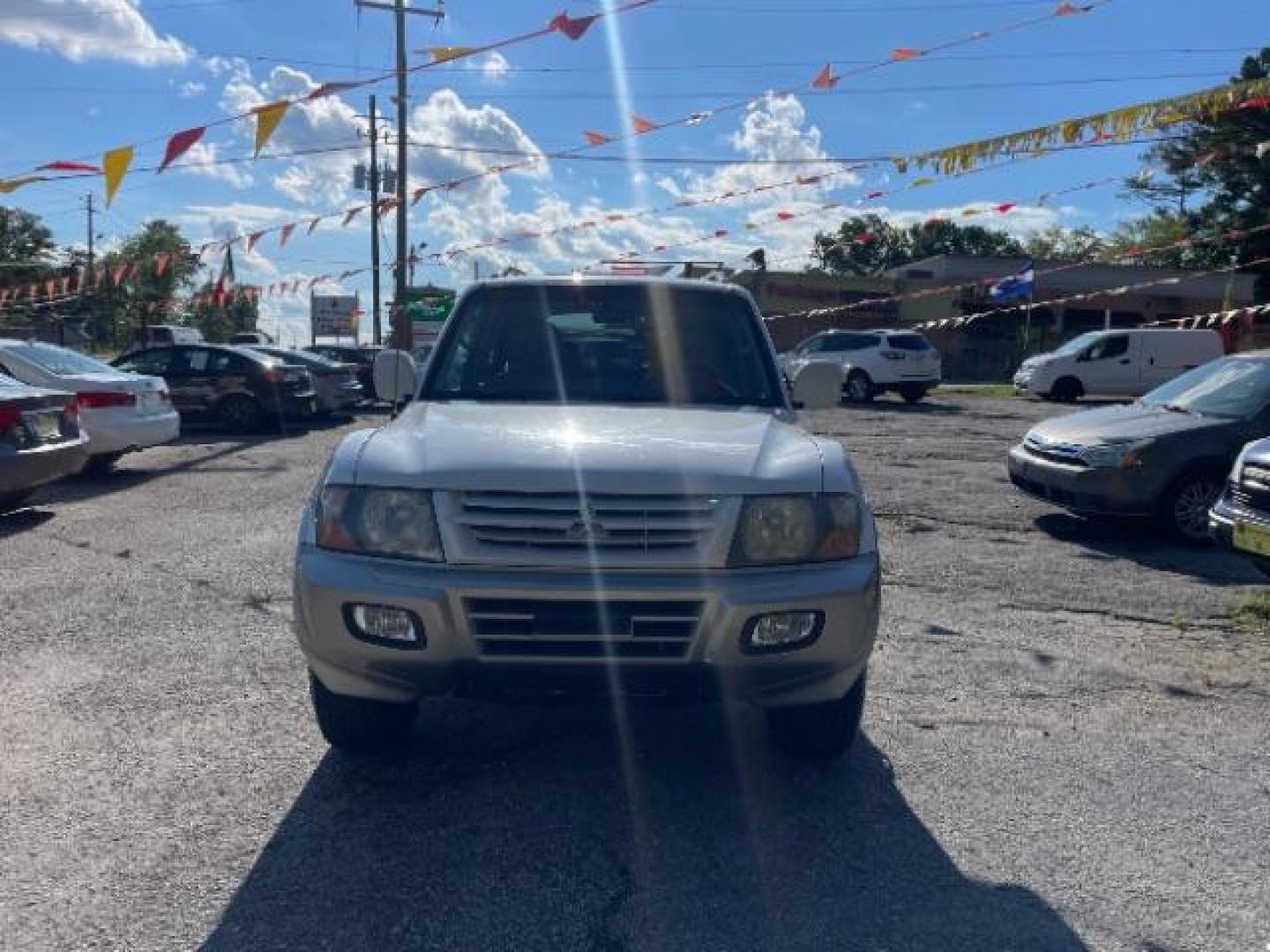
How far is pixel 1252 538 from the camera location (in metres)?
6.39

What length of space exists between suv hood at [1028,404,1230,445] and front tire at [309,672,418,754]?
6.67 metres

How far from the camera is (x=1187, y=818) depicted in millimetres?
3896

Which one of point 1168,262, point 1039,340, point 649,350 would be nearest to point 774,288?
point 1039,340

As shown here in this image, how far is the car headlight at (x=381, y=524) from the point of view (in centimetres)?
366

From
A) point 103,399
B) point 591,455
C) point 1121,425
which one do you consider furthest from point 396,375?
point 103,399

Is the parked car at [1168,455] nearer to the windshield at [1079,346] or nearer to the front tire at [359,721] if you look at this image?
the front tire at [359,721]

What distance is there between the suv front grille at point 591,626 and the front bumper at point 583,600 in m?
0.02

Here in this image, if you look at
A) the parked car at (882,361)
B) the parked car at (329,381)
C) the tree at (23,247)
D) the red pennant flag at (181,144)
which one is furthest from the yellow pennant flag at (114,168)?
the tree at (23,247)

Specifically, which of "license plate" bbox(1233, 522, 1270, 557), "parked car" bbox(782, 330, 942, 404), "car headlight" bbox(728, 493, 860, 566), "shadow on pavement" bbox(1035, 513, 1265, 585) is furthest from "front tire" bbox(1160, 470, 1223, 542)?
"parked car" bbox(782, 330, 942, 404)

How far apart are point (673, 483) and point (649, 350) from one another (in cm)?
154

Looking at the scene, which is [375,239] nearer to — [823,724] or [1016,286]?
[1016,286]

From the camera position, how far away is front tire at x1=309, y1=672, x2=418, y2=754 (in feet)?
13.2

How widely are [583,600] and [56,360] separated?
34.0 ft

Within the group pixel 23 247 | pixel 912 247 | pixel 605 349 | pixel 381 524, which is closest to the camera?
pixel 381 524
